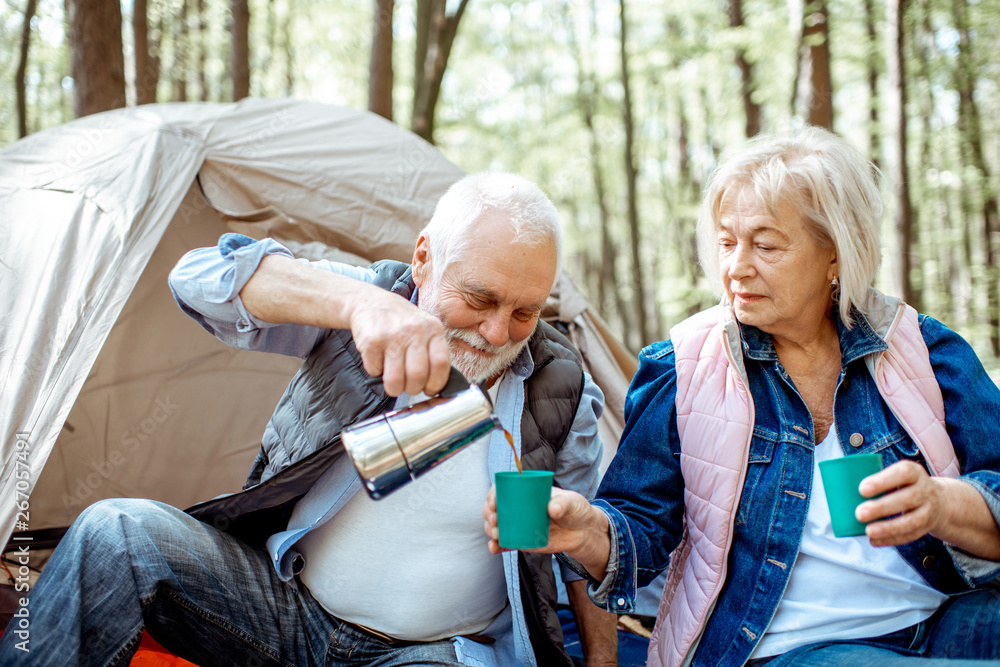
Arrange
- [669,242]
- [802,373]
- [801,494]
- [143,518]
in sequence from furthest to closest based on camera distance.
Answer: [669,242] → [802,373] → [801,494] → [143,518]

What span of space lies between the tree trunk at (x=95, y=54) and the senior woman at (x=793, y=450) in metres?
4.12

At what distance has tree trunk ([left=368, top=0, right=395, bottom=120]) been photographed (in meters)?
6.02

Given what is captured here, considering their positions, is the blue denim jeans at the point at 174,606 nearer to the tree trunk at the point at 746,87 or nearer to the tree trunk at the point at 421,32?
the tree trunk at the point at 421,32

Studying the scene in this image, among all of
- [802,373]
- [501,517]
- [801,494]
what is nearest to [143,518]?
[501,517]

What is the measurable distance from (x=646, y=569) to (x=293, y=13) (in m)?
14.4

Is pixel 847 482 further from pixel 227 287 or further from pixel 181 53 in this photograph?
pixel 181 53

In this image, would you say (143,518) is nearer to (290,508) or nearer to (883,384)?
(290,508)

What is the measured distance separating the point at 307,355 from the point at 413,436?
734mm

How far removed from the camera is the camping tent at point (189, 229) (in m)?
2.77

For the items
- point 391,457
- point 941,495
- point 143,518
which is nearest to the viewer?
point 391,457

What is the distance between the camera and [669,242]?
20.4 metres

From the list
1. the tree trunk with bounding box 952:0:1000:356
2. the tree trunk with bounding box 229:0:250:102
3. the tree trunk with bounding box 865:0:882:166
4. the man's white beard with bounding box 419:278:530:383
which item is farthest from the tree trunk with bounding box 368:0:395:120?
the tree trunk with bounding box 952:0:1000:356

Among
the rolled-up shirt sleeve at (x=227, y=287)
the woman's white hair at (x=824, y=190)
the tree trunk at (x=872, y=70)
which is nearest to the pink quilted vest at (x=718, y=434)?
the woman's white hair at (x=824, y=190)

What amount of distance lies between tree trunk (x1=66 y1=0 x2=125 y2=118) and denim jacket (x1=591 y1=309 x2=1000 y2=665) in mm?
4198
